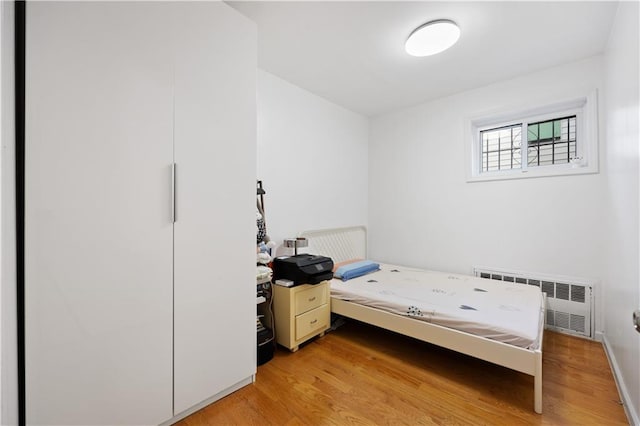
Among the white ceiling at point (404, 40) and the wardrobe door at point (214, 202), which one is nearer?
the wardrobe door at point (214, 202)

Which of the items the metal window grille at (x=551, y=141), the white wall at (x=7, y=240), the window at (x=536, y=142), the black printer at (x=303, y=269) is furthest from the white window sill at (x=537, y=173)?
the white wall at (x=7, y=240)

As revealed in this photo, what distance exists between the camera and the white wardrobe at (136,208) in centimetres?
109

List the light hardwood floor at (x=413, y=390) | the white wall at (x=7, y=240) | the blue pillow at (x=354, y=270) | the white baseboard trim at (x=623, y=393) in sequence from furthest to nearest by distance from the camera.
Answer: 1. the blue pillow at (x=354, y=270)
2. the light hardwood floor at (x=413, y=390)
3. the white baseboard trim at (x=623, y=393)
4. the white wall at (x=7, y=240)

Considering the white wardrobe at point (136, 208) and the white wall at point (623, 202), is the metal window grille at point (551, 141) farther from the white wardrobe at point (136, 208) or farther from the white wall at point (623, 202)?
the white wardrobe at point (136, 208)

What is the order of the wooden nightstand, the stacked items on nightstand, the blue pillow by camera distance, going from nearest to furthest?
the stacked items on nightstand, the wooden nightstand, the blue pillow

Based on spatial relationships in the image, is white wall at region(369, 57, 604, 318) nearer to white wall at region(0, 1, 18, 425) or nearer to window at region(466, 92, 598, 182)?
window at region(466, 92, 598, 182)

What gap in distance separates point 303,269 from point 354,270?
834 mm

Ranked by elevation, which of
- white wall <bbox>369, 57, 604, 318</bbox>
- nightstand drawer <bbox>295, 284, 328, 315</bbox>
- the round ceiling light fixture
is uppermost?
the round ceiling light fixture

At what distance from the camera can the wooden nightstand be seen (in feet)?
7.13

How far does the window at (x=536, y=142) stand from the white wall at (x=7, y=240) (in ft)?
11.4

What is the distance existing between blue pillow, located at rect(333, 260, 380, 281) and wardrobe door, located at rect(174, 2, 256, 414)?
1191 mm

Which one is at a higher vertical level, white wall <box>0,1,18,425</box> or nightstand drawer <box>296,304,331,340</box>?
white wall <box>0,1,18,425</box>

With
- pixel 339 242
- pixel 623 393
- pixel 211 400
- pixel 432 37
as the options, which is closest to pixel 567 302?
pixel 623 393

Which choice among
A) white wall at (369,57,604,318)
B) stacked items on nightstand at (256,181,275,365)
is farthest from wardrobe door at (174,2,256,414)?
white wall at (369,57,604,318)
